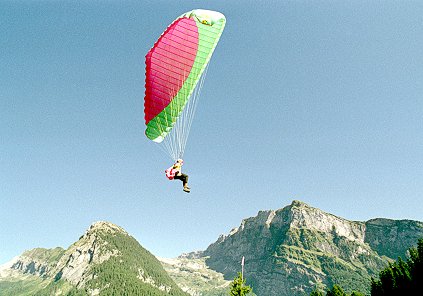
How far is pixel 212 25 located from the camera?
22.9 meters

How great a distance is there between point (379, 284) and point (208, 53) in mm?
53602

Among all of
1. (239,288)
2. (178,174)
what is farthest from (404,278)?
(178,174)

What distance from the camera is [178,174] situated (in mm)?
22703

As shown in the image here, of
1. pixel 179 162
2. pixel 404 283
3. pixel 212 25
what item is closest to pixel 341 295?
pixel 404 283

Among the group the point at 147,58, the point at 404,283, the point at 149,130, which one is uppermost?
the point at 147,58

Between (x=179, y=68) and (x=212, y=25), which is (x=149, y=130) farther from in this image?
(x=212, y=25)

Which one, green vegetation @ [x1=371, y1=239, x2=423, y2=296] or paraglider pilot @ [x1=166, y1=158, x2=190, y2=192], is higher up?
paraglider pilot @ [x1=166, y1=158, x2=190, y2=192]

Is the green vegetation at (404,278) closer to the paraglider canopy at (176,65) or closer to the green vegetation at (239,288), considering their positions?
the green vegetation at (239,288)

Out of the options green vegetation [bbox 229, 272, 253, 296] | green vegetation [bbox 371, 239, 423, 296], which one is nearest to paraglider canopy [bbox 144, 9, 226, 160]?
green vegetation [bbox 229, 272, 253, 296]

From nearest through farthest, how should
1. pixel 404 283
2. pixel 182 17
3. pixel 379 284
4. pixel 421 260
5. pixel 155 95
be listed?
pixel 182 17 → pixel 155 95 → pixel 421 260 → pixel 404 283 → pixel 379 284

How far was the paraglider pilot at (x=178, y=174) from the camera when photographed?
22453 millimetres

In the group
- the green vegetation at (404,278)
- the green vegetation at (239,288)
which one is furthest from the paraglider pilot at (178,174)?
the green vegetation at (404,278)

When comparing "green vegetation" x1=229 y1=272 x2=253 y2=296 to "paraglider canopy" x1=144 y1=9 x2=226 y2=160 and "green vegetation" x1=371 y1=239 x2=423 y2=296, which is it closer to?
"paraglider canopy" x1=144 y1=9 x2=226 y2=160

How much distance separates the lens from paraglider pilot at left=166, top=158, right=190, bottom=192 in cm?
2245
